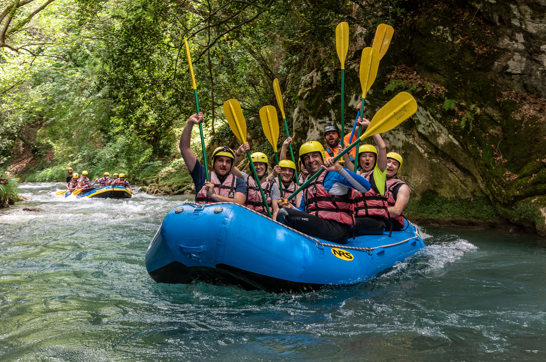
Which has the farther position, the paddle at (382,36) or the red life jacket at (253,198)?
the paddle at (382,36)

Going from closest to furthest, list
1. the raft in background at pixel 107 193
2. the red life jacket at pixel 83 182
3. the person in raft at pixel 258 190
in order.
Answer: the person in raft at pixel 258 190, the raft in background at pixel 107 193, the red life jacket at pixel 83 182

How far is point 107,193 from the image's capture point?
14477mm

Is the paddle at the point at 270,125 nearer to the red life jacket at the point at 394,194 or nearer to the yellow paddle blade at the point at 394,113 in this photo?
the red life jacket at the point at 394,194

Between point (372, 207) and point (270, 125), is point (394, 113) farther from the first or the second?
point (270, 125)

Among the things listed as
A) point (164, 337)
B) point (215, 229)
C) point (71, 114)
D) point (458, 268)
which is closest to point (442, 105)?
point (458, 268)

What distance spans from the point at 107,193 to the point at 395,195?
11.6 m

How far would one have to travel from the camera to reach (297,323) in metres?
3.00

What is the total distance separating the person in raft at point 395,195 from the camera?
16.6 ft

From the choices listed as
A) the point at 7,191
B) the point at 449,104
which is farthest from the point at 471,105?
the point at 7,191

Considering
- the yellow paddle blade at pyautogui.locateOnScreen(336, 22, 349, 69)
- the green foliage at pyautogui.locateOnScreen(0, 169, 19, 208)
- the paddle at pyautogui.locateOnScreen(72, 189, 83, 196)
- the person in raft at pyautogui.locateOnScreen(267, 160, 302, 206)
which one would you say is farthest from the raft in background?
the yellow paddle blade at pyautogui.locateOnScreen(336, 22, 349, 69)

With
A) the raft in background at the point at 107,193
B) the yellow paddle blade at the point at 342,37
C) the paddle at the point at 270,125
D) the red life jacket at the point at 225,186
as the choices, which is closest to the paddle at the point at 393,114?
the red life jacket at the point at 225,186

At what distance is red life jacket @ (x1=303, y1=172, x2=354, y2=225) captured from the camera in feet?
12.8

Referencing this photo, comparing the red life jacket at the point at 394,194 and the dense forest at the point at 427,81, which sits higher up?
the dense forest at the point at 427,81

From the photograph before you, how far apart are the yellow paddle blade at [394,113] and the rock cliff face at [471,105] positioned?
11.5 ft
